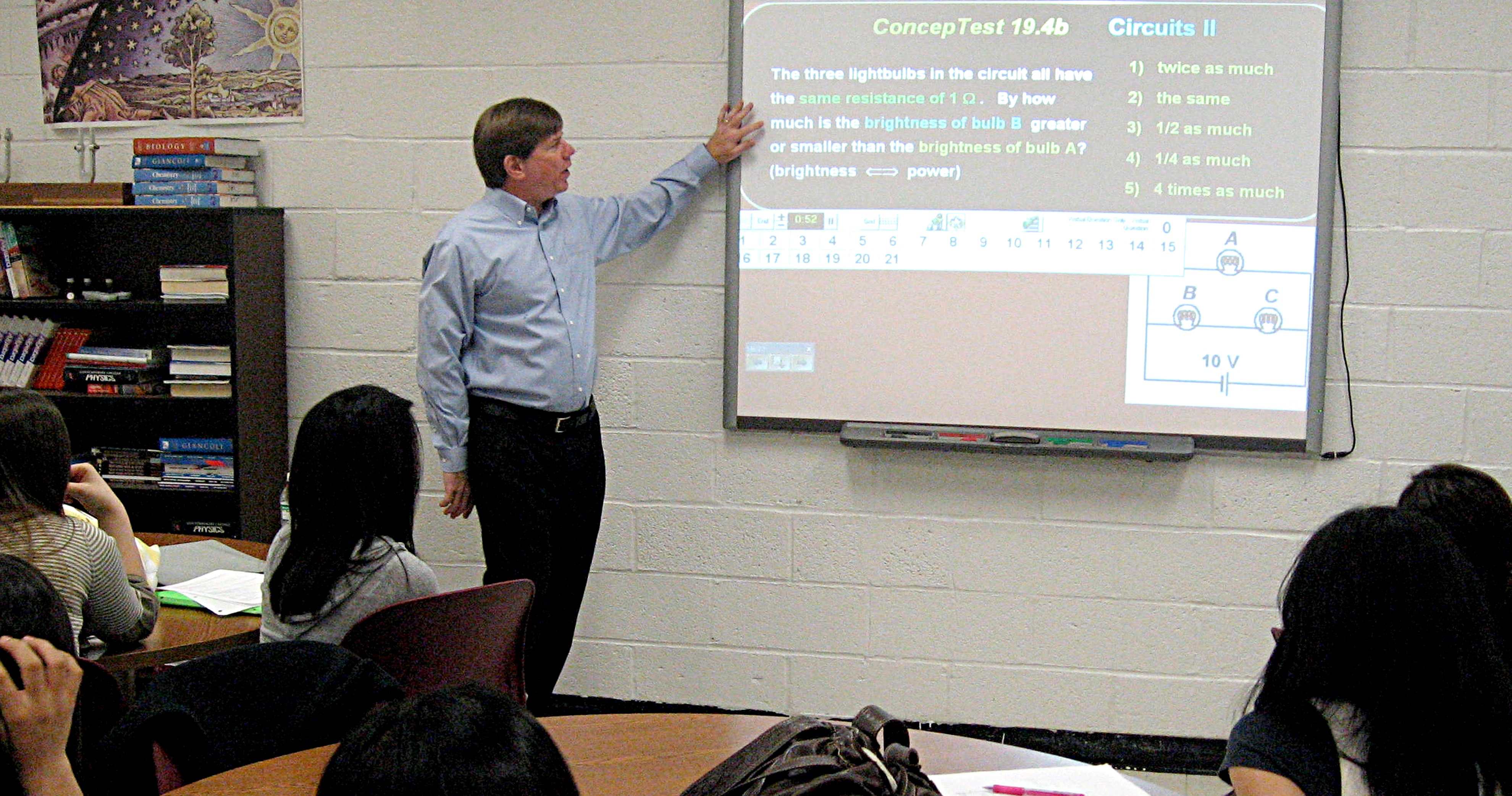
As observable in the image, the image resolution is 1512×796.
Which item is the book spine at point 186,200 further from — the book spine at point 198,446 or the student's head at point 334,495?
the student's head at point 334,495

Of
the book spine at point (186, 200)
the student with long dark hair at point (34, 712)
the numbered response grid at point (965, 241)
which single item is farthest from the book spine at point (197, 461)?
the student with long dark hair at point (34, 712)

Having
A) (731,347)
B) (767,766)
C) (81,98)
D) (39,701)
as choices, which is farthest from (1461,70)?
(81,98)

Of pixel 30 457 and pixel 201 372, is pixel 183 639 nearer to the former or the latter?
pixel 30 457

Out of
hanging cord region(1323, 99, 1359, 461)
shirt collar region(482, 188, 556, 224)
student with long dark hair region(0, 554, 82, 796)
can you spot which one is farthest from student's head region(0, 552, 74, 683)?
hanging cord region(1323, 99, 1359, 461)

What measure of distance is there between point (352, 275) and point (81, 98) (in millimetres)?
1028

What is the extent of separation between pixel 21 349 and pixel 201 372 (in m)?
0.61

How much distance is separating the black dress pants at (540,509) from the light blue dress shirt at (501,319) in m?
0.05

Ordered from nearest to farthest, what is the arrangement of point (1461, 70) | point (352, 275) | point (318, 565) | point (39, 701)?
point (39, 701)
point (318, 565)
point (1461, 70)
point (352, 275)

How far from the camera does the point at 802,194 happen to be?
131 inches

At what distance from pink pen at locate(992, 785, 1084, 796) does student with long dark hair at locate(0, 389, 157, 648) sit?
4.75 ft

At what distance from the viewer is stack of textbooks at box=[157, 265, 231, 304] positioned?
11.2 ft

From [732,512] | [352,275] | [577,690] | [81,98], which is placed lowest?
[577,690]

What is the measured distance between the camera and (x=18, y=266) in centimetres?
354

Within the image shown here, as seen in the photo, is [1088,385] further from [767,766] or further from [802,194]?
[767,766]
